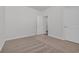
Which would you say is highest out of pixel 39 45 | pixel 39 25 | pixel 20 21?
pixel 20 21

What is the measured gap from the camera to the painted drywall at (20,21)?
232 cm

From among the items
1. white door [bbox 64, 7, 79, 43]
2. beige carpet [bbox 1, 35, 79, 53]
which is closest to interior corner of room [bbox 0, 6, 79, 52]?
white door [bbox 64, 7, 79, 43]

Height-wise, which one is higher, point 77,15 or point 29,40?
point 77,15

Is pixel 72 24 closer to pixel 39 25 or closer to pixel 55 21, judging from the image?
pixel 55 21

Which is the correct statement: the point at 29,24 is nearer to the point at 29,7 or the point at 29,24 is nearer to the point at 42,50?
the point at 29,7

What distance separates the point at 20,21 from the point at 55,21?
0.98 m

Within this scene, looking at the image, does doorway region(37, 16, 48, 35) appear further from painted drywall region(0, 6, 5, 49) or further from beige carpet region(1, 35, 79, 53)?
painted drywall region(0, 6, 5, 49)

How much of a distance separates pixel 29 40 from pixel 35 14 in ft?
2.30

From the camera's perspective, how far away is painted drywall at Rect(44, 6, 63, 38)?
249 centimetres

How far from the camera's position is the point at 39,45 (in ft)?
8.33

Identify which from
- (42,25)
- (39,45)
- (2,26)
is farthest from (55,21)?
(2,26)

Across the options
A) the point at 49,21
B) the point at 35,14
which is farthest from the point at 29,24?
the point at 49,21

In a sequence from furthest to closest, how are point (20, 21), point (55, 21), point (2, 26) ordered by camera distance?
point (55, 21)
point (20, 21)
point (2, 26)
